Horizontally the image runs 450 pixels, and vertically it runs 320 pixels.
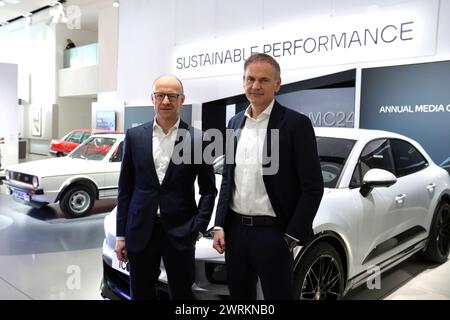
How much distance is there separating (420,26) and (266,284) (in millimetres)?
5311

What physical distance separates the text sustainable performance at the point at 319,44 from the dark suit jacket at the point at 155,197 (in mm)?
5036

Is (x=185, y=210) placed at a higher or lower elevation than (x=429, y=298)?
higher

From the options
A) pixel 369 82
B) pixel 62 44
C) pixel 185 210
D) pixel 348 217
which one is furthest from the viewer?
pixel 62 44

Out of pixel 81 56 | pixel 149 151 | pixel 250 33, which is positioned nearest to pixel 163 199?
pixel 149 151

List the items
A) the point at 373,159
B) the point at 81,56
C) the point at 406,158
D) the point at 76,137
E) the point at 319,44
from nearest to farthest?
the point at 373,159
the point at 406,158
the point at 319,44
the point at 76,137
the point at 81,56

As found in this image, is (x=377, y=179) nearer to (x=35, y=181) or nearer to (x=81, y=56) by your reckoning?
(x=35, y=181)

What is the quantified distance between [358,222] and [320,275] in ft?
1.75

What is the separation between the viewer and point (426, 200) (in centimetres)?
368

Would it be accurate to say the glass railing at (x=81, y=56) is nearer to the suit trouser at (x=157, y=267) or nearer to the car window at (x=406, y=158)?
the car window at (x=406, y=158)

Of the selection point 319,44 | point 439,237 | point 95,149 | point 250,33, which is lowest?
point 439,237

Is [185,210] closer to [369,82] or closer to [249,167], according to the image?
[249,167]

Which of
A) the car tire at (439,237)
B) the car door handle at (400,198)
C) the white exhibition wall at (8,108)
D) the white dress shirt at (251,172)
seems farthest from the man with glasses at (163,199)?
the white exhibition wall at (8,108)

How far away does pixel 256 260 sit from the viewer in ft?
6.17

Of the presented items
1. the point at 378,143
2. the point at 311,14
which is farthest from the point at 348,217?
the point at 311,14
